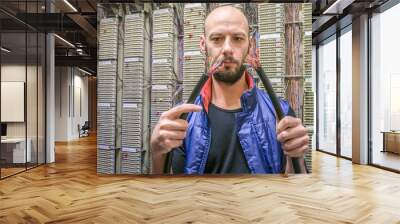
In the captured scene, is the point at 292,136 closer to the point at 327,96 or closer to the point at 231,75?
the point at 231,75

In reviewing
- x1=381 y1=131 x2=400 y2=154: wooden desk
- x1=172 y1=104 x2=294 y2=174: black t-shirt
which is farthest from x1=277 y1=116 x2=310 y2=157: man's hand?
→ x1=381 y1=131 x2=400 y2=154: wooden desk

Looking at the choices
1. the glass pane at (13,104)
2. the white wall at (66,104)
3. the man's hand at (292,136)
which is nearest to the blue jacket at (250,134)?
the man's hand at (292,136)

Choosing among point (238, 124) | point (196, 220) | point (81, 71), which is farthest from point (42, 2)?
point (81, 71)

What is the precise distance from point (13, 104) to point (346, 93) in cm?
757

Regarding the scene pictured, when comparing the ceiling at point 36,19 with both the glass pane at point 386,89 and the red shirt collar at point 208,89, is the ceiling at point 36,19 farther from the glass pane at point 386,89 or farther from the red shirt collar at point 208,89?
the glass pane at point 386,89

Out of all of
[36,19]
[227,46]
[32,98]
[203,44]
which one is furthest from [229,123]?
[36,19]

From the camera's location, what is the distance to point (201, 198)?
4.88 meters

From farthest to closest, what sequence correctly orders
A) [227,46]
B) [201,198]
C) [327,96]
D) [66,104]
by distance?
[66,104], [327,96], [227,46], [201,198]

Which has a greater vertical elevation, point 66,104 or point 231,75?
point 231,75

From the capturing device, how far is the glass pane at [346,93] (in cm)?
908

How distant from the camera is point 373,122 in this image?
815 cm

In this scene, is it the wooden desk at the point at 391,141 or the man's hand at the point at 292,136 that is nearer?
the man's hand at the point at 292,136

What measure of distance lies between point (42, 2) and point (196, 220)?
6.11 meters

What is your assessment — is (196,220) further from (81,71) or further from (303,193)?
(81,71)
